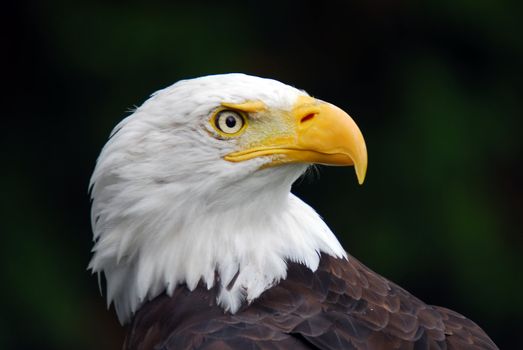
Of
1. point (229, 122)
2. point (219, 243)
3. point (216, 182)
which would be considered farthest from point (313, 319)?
point (229, 122)

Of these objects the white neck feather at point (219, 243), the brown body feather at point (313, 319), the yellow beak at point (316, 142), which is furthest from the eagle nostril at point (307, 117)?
the brown body feather at point (313, 319)

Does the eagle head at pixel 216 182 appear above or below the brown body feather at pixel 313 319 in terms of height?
above

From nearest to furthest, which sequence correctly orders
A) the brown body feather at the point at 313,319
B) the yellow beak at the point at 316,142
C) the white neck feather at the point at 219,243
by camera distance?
the brown body feather at the point at 313,319, the yellow beak at the point at 316,142, the white neck feather at the point at 219,243

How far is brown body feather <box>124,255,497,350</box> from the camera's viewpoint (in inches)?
134

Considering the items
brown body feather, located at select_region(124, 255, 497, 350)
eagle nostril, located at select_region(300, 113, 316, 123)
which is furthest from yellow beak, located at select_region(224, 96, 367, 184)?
brown body feather, located at select_region(124, 255, 497, 350)

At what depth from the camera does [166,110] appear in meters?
3.67

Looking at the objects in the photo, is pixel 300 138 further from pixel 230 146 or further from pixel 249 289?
pixel 249 289

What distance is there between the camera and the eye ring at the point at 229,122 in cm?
360

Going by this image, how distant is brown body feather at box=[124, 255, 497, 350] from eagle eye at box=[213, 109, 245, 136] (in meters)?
0.49

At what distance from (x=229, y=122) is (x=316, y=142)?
0.29 metres

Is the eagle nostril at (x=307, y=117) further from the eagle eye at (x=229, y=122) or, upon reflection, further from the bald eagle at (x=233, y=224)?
the eagle eye at (x=229, y=122)

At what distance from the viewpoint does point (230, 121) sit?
11.8 feet

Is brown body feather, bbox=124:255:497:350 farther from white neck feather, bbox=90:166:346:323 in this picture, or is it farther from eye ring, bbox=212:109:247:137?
eye ring, bbox=212:109:247:137

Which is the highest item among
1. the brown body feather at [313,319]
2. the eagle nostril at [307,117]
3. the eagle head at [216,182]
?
the eagle nostril at [307,117]
